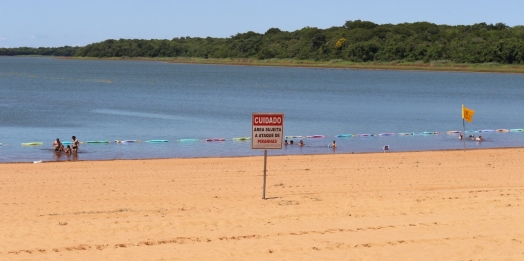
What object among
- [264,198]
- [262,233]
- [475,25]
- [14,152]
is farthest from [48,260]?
[475,25]

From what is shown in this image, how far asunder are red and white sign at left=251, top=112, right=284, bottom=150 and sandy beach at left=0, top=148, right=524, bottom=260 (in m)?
1.27

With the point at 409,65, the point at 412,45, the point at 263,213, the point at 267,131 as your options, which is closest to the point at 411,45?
the point at 412,45

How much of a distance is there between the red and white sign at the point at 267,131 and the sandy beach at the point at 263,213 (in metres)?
1.27

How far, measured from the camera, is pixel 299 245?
38.0ft

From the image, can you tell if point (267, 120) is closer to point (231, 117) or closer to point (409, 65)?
point (231, 117)

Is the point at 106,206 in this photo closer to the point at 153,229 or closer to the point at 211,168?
the point at 153,229

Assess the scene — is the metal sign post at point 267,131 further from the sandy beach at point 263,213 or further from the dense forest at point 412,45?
the dense forest at point 412,45

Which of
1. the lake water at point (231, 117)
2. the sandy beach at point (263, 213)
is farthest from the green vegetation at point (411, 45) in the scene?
the sandy beach at point (263, 213)

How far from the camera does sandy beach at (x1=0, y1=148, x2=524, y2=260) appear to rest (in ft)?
36.9

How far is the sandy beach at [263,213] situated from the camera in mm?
11258

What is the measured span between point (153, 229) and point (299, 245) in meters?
2.65

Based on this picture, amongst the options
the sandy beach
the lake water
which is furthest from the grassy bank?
the sandy beach

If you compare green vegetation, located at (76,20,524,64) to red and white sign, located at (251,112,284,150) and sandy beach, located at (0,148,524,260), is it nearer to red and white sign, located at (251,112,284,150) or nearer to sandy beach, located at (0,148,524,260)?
sandy beach, located at (0,148,524,260)

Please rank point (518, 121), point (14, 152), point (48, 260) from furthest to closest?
point (518, 121) < point (14, 152) < point (48, 260)
